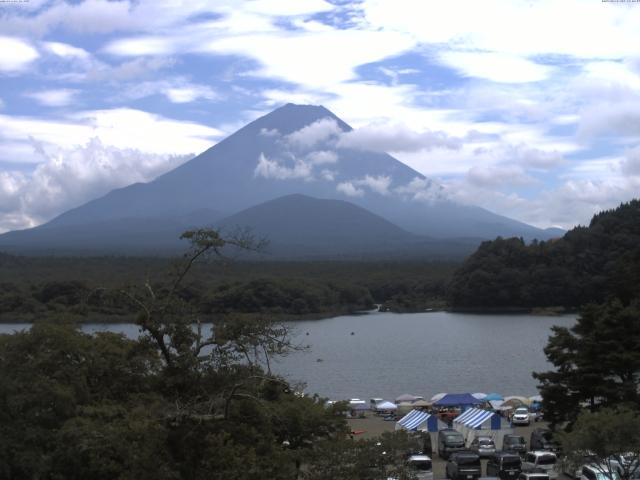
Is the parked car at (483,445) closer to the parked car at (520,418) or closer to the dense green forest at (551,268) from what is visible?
the parked car at (520,418)

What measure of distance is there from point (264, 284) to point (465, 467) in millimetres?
36681

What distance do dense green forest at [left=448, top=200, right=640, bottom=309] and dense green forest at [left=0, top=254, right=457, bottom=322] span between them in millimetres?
4558

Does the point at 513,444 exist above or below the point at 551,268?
below

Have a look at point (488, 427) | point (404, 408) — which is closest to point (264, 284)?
point (404, 408)

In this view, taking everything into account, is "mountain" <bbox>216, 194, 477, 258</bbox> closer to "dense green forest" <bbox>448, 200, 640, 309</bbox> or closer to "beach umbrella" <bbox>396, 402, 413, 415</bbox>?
"dense green forest" <bbox>448, 200, 640, 309</bbox>

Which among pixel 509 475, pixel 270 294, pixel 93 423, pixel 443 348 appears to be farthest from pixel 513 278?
pixel 93 423

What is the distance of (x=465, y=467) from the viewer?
11.8 meters

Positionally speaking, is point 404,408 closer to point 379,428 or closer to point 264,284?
point 379,428

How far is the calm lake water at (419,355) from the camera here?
25.9 m

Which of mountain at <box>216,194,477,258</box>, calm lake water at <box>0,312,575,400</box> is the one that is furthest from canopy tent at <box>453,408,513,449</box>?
mountain at <box>216,194,477,258</box>

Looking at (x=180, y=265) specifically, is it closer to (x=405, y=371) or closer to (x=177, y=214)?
(x=405, y=371)

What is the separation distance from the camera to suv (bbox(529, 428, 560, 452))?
45.7ft

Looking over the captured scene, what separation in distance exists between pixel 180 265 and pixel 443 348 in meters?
29.5

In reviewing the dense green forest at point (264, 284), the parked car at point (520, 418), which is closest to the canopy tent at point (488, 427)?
the parked car at point (520, 418)
